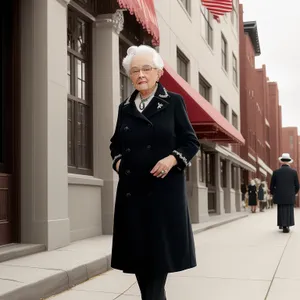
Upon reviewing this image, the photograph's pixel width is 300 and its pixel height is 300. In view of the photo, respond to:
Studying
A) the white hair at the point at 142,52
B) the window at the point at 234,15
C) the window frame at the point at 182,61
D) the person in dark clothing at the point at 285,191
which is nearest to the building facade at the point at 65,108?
the window frame at the point at 182,61

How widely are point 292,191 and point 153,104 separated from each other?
374 inches

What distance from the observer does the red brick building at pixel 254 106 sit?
34.2m

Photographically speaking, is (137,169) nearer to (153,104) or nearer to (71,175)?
(153,104)

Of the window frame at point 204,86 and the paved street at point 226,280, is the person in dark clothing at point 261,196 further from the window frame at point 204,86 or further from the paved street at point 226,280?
the paved street at point 226,280

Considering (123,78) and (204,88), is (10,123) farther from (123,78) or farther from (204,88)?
(204,88)

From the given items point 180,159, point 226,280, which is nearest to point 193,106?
point 226,280

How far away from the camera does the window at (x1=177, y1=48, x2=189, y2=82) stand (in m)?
14.8

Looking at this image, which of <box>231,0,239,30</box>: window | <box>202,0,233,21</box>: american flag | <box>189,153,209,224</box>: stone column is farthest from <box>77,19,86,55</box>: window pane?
<box>231,0,239,30</box>: window

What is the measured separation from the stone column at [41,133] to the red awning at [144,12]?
1.47 meters

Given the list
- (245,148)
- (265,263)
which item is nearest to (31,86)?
(265,263)

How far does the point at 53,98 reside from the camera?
723 centimetres

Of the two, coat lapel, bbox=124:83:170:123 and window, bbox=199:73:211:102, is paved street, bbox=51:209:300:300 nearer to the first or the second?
coat lapel, bbox=124:83:170:123

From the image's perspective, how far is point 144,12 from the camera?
9.27 metres

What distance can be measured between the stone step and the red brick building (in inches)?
1112
